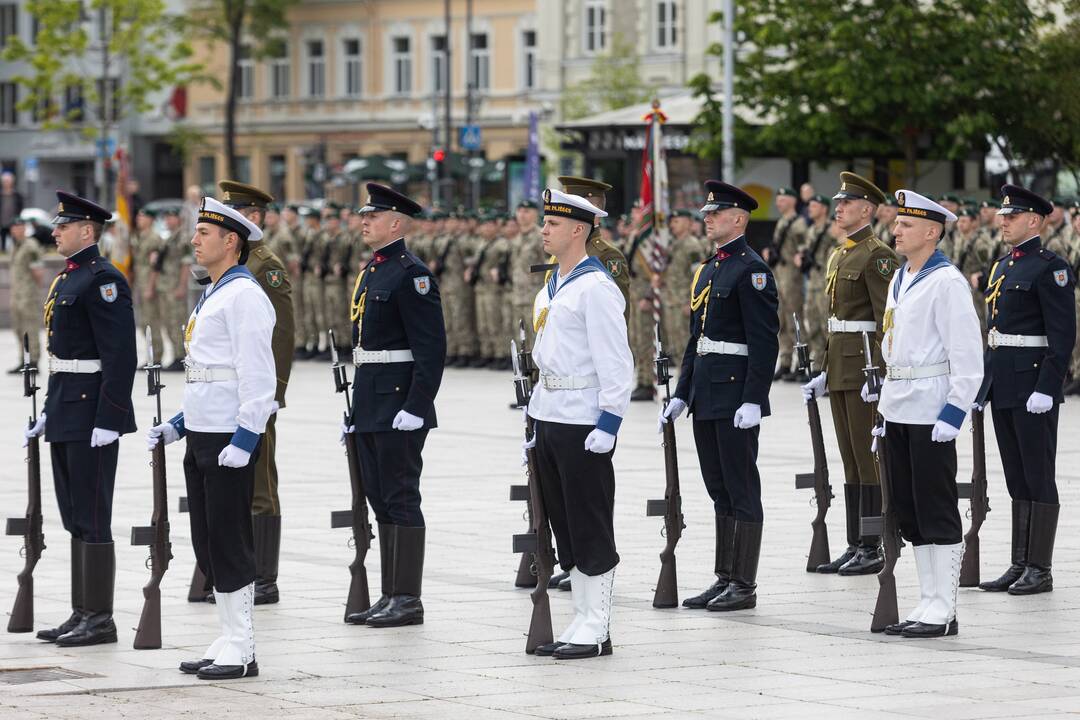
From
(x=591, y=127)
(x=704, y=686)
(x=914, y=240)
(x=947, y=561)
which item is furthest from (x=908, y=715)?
(x=591, y=127)

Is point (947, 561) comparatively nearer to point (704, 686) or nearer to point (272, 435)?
point (704, 686)

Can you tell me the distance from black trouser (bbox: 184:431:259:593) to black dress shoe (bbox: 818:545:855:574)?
3756mm

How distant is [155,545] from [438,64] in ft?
209

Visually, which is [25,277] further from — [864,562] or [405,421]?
[405,421]

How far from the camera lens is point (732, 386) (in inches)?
423

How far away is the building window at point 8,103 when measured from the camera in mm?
82750

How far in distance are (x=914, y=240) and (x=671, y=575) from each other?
202 cm

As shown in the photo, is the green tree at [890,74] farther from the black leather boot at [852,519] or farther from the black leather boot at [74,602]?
the black leather boot at [74,602]

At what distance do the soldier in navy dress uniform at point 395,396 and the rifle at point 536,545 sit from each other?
26.6 inches

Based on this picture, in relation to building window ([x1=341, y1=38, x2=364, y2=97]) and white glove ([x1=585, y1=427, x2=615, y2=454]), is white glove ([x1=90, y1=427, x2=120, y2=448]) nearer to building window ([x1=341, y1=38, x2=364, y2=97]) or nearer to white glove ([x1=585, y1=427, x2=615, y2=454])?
white glove ([x1=585, y1=427, x2=615, y2=454])

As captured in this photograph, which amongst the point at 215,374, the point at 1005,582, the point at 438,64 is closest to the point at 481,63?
the point at 438,64

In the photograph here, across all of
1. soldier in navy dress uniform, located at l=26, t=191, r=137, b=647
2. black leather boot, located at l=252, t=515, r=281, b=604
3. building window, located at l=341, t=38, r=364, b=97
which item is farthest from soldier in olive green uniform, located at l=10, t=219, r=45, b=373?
building window, located at l=341, t=38, r=364, b=97

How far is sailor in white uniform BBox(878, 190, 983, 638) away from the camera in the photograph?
9656 mm

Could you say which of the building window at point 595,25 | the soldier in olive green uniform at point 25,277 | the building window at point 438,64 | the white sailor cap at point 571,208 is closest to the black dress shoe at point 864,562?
the white sailor cap at point 571,208
